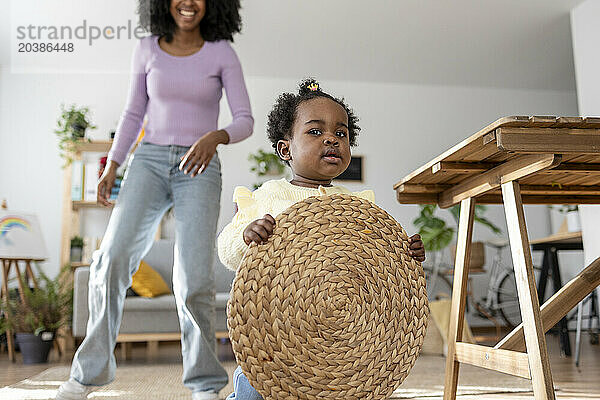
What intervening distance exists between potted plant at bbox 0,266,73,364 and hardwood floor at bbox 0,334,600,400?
0.10 m

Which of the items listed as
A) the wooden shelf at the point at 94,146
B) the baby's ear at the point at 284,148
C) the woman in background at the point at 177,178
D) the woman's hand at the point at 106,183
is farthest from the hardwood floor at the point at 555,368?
the wooden shelf at the point at 94,146

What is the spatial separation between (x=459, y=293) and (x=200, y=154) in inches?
30.5

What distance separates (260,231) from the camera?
950 mm

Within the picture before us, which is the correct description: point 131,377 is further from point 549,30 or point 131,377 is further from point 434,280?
point 549,30

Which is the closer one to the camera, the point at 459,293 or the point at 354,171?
the point at 459,293

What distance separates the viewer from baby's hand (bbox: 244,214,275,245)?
3.12ft

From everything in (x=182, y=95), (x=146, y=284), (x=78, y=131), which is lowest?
(x=146, y=284)

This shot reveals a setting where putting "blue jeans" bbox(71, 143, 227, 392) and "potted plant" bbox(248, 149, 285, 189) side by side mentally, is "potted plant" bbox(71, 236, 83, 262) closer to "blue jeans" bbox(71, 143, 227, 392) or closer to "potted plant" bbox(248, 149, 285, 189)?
"potted plant" bbox(248, 149, 285, 189)

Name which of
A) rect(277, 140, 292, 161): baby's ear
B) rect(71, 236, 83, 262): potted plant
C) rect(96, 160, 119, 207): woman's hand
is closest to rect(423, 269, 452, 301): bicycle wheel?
rect(71, 236, 83, 262): potted plant

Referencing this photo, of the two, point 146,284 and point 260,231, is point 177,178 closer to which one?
point 260,231

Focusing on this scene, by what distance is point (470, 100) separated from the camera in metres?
5.71

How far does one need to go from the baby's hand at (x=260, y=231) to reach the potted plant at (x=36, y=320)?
2816mm

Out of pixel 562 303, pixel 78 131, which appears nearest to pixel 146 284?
pixel 78 131

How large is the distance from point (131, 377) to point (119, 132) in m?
→ 1.23
